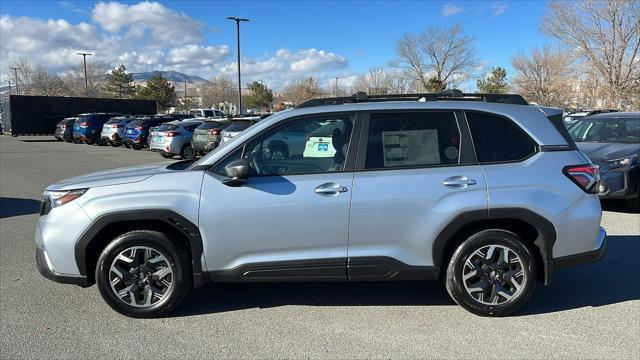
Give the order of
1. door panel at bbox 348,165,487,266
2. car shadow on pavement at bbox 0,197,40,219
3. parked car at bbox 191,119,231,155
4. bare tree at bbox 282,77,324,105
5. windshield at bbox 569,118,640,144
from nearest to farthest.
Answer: door panel at bbox 348,165,487,266, car shadow on pavement at bbox 0,197,40,219, windshield at bbox 569,118,640,144, parked car at bbox 191,119,231,155, bare tree at bbox 282,77,324,105

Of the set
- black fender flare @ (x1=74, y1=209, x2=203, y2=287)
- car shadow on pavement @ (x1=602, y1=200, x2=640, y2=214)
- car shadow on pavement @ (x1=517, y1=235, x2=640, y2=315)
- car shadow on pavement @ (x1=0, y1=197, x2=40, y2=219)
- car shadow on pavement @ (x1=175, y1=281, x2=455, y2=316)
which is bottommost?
car shadow on pavement @ (x1=175, y1=281, x2=455, y2=316)

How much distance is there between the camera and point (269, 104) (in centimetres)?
6981

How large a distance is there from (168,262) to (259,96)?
6579cm

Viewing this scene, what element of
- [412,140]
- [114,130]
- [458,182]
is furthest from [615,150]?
[114,130]

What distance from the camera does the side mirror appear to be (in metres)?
3.64

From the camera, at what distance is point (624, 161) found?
24.4ft

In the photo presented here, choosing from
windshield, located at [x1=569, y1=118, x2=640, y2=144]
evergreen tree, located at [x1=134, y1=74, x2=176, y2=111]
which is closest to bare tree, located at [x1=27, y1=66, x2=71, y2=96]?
evergreen tree, located at [x1=134, y1=74, x2=176, y2=111]

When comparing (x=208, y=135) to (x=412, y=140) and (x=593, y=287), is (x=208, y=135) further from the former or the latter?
(x=593, y=287)

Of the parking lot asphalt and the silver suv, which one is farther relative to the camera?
the silver suv

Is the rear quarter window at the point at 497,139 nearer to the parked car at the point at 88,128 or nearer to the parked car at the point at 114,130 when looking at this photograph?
Answer: the parked car at the point at 114,130

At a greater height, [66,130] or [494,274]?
[66,130]

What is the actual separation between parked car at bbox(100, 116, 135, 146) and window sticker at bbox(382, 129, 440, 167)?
905 inches

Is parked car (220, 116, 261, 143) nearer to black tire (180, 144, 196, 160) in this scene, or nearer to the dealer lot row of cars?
the dealer lot row of cars

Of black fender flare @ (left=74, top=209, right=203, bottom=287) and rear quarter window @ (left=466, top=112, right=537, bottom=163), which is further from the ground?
rear quarter window @ (left=466, top=112, right=537, bottom=163)
